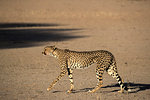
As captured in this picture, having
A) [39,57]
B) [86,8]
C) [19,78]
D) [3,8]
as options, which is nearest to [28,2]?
[3,8]

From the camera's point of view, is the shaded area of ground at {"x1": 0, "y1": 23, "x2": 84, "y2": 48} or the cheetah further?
the shaded area of ground at {"x1": 0, "y1": 23, "x2": 84, "y2": 48}

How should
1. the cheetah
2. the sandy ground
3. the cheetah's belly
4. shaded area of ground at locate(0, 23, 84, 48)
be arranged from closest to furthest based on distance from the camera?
the cheetah
the cheetah's belly
the sandy ground
shaded area of ground at locate(0, 23, 84, 48)

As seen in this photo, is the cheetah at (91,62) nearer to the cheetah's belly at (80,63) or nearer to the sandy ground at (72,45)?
the cheetah's belly at (80,63)

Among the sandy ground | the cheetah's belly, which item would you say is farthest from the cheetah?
the sandy ground

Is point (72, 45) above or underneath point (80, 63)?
above

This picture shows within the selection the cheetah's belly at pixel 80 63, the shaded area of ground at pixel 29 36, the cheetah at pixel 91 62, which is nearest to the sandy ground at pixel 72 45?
the shaded area of ground at pixel 29 36

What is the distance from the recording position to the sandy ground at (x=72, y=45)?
8398 mm

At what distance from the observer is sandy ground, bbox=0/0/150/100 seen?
331 inches

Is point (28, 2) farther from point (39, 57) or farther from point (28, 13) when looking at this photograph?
point (39, 57)

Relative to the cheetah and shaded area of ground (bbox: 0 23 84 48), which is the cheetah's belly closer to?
the cheetah

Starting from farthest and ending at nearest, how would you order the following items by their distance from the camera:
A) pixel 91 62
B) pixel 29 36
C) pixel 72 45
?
pixel 29 36
pixel 72 45
pixel 91 62

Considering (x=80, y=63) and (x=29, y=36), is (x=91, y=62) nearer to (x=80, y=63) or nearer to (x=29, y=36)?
(x=80, y=63)

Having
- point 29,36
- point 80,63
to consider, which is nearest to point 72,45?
point 29,36

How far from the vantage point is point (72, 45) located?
17703 millimetres
